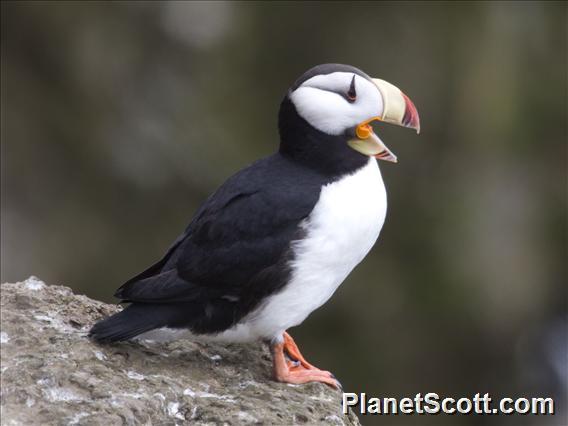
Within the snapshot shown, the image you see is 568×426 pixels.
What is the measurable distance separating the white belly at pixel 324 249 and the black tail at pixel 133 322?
0.22 meters

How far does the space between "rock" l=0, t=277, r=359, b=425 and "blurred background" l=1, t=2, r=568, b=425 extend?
4.52m

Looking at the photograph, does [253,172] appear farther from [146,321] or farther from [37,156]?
[37,156]

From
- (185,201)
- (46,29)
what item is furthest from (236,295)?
(46,29)

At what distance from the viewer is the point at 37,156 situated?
30.2ft

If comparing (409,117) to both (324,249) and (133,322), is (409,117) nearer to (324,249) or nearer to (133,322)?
(324,249)

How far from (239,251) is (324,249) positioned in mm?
286

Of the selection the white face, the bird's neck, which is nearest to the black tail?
the bird's neck

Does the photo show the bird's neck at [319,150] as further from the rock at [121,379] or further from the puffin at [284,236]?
the rock at [121,379]

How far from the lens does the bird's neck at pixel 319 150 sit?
4328 millimetres

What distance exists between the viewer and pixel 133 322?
414cm

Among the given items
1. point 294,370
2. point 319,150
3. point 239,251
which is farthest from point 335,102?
point 294,370

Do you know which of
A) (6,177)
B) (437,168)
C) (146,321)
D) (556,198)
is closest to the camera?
(146,321)

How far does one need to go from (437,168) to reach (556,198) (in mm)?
1363

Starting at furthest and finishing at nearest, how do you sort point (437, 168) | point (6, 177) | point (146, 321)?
point (437, 168), point (6, 177), point (146, 321)
